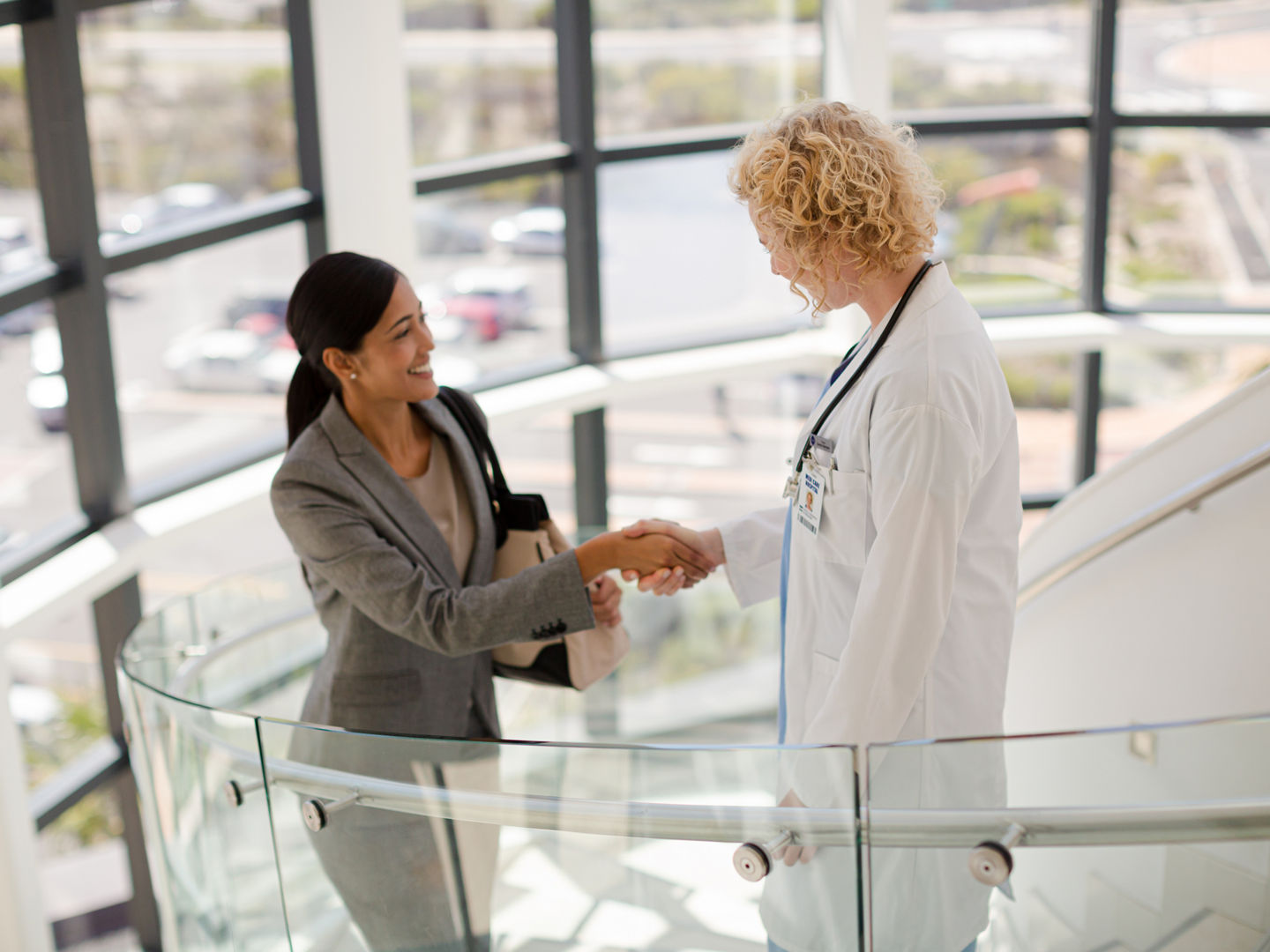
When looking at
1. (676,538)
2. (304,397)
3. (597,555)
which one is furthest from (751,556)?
(304,397)

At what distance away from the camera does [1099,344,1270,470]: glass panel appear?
6.92 m

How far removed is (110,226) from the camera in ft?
15.0

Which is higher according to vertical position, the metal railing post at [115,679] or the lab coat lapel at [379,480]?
the lab coat lapel at [379,480]

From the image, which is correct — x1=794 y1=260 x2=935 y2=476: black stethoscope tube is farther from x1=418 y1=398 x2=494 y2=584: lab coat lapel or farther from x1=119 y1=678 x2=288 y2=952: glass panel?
x1=119 y1=678 x2=288 y2=952: glass panel

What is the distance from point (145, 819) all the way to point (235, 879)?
574 millimetres

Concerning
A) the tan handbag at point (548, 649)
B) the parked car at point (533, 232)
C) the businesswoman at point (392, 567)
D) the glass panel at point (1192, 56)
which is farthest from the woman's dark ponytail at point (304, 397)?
the glass panel at point (1192, 56)

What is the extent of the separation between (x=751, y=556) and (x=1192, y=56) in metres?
5.24

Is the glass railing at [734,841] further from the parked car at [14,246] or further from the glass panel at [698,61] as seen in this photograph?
the glass panel at [698,61]

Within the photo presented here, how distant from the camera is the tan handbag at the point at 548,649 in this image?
7.90ft

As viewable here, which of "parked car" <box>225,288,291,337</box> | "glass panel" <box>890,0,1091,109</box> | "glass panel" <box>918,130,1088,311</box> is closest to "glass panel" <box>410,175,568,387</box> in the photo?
"parked car" <box>225,288,291,337</box>

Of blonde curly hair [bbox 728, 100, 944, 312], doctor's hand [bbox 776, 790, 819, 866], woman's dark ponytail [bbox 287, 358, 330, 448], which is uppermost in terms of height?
blonde curly hair [bbox 728, 100, 944, 312]

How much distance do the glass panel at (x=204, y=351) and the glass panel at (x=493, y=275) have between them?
2.38 feet

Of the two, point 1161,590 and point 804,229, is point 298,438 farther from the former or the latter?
point 1161,590

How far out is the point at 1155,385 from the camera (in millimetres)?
7098
